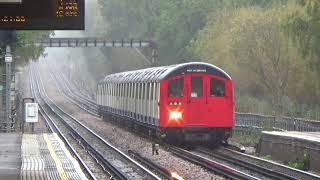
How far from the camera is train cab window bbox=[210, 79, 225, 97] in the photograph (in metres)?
25.5

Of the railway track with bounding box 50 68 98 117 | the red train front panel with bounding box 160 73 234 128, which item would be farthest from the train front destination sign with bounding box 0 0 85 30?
the railway track with bounding box 50 68 98 117

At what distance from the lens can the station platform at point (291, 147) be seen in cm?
1891

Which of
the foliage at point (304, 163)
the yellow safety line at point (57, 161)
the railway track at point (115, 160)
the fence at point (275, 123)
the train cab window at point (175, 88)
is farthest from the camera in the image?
the fence at point (275, 123)

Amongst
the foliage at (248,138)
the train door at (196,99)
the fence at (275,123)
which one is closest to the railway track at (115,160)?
the train door at (196,99)

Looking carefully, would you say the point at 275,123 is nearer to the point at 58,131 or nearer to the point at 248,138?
the point at 248,138

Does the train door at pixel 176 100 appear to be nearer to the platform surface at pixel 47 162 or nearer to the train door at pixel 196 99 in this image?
the train door at pixel 196 99

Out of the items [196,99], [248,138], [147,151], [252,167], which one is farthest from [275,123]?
[252,167]

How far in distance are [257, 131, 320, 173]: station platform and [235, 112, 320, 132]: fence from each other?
617 cm

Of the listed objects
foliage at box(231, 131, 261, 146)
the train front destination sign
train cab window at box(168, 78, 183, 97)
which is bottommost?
foliage at box(231, 131, 261, 146)

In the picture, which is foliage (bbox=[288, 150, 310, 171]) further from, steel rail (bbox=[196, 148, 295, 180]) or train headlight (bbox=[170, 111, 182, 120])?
train headlight (bbox=[170, 111, 182, 120])

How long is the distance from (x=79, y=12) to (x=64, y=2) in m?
0.31

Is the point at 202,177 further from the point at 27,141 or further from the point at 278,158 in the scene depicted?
the point at 27,141

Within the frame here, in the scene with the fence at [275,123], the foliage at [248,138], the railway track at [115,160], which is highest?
the fence at [275,123]

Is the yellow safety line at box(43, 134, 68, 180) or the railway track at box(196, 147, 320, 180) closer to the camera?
the yellow safety line at box(43, 134, 68, 180)
